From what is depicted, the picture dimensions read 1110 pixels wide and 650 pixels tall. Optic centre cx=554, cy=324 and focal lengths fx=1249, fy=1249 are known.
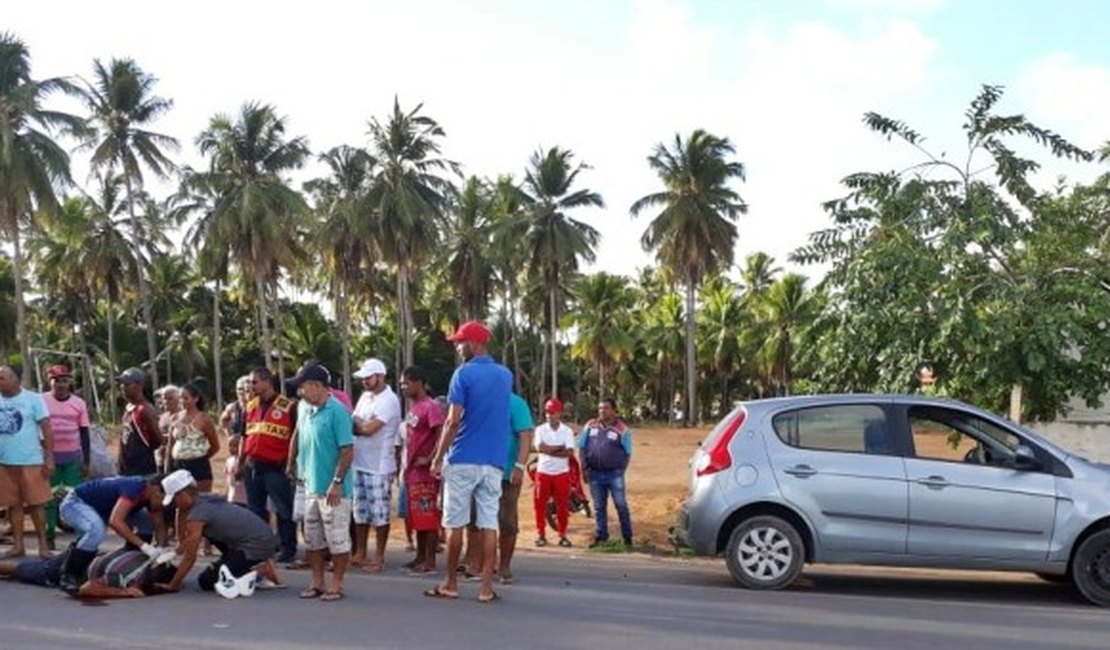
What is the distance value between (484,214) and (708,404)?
24839mm

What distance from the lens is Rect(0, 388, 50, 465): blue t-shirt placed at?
394 inches

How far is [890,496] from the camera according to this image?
29.8 ft

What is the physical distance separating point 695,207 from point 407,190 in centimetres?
1423

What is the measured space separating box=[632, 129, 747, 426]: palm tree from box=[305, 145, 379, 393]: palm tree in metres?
13.8

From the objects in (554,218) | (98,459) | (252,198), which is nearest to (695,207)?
(554,218)

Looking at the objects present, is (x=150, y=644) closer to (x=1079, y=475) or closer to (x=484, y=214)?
(x=1079, y=475)

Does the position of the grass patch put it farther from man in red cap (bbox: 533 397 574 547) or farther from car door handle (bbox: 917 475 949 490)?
car door handle (bbox: 917 475 949 490)

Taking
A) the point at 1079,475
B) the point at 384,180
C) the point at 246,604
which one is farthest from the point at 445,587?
the point at 384,180

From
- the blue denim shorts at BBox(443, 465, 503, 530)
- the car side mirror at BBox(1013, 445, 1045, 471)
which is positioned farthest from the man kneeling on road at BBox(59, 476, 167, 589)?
the car side mirror at BBox(1013, 445, 1045, 471)

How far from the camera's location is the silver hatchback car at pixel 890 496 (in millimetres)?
8961

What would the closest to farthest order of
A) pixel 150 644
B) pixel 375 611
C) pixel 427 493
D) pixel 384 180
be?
pixel 150 644 → pixel 375 611 → pixel 427 493 → pixel 384 180

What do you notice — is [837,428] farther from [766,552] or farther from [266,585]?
[266,585]

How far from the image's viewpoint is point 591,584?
954cm

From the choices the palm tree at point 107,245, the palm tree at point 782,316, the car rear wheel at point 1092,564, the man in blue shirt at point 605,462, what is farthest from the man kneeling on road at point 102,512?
the palm tree at point 782,316
